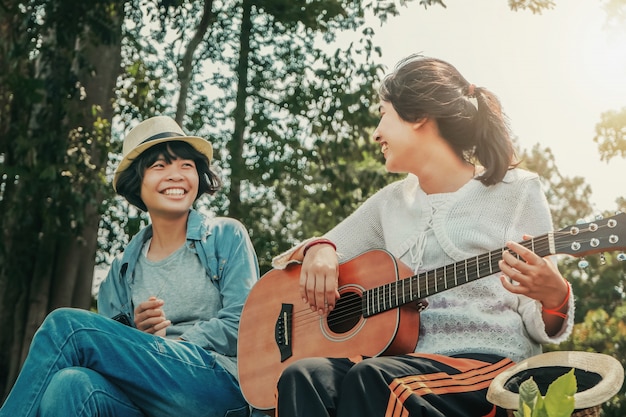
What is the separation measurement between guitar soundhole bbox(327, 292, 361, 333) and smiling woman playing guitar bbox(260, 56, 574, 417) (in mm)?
49

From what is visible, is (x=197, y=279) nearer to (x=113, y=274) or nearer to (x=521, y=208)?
(x=113, y=274)

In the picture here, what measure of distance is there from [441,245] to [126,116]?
24.9 ft

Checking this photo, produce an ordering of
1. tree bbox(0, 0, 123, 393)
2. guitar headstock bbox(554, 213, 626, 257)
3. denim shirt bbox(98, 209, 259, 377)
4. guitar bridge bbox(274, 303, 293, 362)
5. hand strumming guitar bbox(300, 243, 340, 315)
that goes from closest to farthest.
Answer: guitar headstock bbox(554, 213, 626, 257) < hand strumming guitar bbox(300, 243, 340, 315) < guitar bridge bbox(274, 303, 293, 362) < denim shirt bbox(98, 209, 259, 377) < tree bbox(0, 0, 123, 393)

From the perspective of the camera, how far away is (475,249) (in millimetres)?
2910

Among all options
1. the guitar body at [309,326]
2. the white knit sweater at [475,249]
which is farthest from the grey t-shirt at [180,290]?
the white knit sweater at [475,249]

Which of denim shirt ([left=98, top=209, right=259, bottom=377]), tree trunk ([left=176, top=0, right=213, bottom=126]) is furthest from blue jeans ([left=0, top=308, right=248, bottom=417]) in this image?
tree trunk ([left=176, top=0, right=213, bottom=126])

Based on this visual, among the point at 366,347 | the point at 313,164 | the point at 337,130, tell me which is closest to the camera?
the point at 366,347

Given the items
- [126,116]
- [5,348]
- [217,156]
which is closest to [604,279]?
[217,156]

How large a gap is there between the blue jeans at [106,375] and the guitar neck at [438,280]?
2.30ft

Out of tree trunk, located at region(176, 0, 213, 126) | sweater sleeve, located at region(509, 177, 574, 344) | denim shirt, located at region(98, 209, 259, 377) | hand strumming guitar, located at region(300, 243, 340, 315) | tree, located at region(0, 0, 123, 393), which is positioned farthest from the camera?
tree trunk, located at region(176, 0, 213, 126)

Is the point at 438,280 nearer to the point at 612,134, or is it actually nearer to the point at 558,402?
the point at 558,402

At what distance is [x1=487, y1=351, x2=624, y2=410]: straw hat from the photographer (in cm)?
210

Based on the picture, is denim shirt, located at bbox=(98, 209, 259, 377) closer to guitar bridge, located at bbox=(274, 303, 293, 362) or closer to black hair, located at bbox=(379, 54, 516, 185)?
guitar bridge, located at bbox=(274, 303, 293, 362)

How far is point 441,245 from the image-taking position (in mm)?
2945
